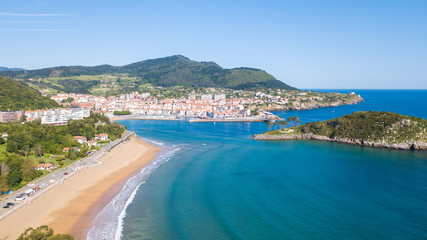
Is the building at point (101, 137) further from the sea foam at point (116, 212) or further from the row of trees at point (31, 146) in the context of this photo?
the sea foam at point (116, 212)

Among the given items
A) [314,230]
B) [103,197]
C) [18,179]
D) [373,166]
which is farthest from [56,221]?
[373,166]

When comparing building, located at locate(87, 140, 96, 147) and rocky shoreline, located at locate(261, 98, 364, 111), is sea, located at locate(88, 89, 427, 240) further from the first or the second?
rocky shoreline, located at locate(261, 98, 364, 111)

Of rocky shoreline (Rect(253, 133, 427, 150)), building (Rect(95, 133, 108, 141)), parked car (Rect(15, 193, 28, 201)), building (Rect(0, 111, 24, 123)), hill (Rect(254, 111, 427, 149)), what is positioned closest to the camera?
parked car (Rect(15, 193, 28, 201))

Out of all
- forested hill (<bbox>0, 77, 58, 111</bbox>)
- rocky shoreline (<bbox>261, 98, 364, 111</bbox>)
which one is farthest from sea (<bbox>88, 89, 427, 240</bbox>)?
rocky shoreline (<bbox>261, 98, 364, 111</bbox>)

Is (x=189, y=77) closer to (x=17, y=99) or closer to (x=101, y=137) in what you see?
(x=17, y=99)

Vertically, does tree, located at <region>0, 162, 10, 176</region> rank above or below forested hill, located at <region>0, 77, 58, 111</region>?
below

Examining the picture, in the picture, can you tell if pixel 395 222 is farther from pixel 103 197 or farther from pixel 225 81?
pixel 225 81
